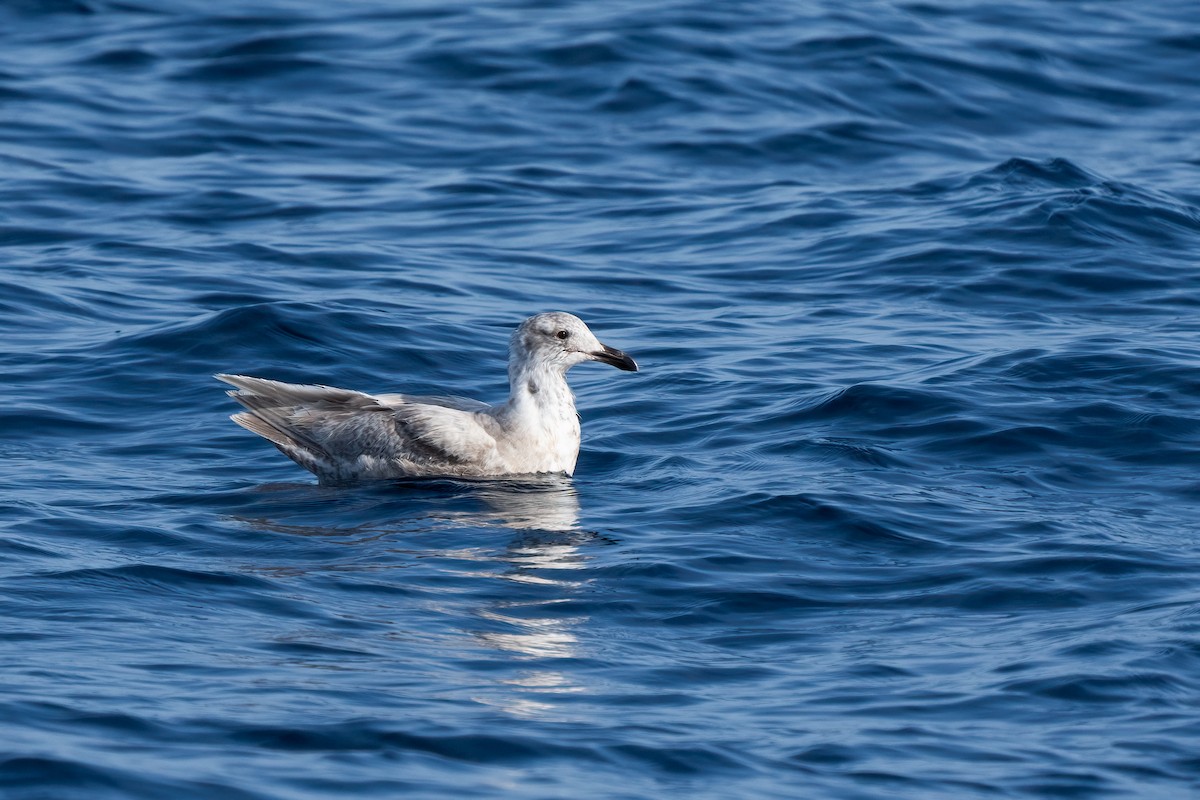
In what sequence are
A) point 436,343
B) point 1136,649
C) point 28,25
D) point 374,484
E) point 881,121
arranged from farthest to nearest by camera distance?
point 28,25, point 881,121, point 436,343, point 374,484, point 1136,649

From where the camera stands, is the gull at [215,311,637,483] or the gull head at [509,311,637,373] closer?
the gull at [215,311,637,483]

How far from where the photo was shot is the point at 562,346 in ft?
Result: 40.3

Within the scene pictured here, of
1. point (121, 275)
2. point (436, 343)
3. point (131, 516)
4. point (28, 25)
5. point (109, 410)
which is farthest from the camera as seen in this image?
point (28, 25)

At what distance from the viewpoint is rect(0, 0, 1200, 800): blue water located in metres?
7.60

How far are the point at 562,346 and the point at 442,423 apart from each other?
41.9 inches

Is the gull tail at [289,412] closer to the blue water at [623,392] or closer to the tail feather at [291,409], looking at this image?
the tail feather at [291,409]

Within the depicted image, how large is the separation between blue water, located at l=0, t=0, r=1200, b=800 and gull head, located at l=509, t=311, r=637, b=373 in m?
0.68

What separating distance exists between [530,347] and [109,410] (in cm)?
318

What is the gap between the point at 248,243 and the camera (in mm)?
17156

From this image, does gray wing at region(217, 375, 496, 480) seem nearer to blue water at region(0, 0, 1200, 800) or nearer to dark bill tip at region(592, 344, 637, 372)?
blue water at region(0, 0, 1200, 800)

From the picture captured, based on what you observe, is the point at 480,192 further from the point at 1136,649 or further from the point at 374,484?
the point at 1136,649

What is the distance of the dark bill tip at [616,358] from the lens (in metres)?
12.2

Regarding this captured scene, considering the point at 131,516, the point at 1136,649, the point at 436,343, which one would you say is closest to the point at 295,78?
the point at 436,343

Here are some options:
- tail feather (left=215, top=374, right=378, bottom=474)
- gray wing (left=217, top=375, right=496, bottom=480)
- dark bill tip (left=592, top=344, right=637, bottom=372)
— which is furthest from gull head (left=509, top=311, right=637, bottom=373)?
tail feather (left=215, top=374, right=378, bottom=474)
